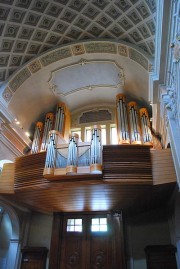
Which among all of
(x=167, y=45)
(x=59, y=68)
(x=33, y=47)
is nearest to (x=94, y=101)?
(x=59, y=68)

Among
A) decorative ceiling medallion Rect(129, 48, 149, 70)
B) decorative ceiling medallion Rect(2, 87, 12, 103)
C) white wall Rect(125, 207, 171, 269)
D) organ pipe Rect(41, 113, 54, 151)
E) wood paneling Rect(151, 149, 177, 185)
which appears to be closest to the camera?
wood paneling Rect(151, 149, 177, 185)

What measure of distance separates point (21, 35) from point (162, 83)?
550 cm

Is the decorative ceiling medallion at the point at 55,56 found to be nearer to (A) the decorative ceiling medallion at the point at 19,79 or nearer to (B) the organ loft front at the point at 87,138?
(B) the organ loft front at the point at 87,138

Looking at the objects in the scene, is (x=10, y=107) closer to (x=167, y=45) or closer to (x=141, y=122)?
(x=141, y=122)

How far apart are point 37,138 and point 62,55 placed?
3770 millimetres

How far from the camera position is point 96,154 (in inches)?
300

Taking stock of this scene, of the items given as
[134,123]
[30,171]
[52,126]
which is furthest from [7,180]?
[134,123]

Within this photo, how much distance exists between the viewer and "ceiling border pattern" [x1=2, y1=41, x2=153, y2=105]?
9.52 m

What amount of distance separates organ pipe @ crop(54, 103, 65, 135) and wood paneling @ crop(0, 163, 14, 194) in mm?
3161

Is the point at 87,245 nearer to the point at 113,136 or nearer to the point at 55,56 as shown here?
the point at 113,136

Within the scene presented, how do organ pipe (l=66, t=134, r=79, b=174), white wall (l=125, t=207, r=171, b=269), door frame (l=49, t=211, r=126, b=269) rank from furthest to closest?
white wall (l=125, t=207, r=171, b=269), door frame (l=49, t=211, r=126, b=269), organ pipe (l=66, t=134, r=79, b=174)

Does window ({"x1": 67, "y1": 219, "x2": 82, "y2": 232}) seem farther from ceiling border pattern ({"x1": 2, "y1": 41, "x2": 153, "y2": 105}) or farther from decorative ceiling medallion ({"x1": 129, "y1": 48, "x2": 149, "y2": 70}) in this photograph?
decorative ceiling medallion ({"x1": 129, "y1": 48, "x2": 149, "y2": 70})

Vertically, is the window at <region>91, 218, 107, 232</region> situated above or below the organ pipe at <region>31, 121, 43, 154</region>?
below

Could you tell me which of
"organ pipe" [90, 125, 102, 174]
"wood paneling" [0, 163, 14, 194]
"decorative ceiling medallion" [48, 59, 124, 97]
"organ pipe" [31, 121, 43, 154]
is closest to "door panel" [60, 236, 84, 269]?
"wood paneling" [0, 163, 14, 194]
